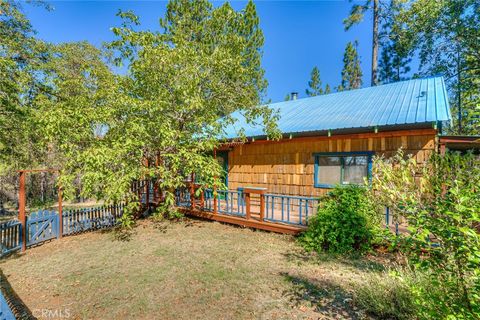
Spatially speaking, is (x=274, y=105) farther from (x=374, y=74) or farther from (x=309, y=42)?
(x=309, y=42)

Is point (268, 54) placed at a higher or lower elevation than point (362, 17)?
lower

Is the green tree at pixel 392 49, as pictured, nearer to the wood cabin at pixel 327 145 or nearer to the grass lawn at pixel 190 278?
the wood cabin at pixel 327 145

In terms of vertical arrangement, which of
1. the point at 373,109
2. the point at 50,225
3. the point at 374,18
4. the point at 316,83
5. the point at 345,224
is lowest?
the point at 50,225

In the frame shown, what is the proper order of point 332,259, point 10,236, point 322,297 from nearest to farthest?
1. point 322,297
2. point 332,259
3. point 10,236

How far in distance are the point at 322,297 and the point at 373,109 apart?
6.42 meters

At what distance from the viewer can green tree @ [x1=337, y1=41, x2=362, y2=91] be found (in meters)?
26.5

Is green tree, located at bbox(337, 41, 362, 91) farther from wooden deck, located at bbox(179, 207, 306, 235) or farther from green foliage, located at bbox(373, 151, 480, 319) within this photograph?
green foliage, located at bbox(373, 151, 480, 319)

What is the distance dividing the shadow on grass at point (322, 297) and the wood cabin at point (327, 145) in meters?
2.29

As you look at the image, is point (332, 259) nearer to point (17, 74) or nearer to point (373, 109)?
point (373, 109)

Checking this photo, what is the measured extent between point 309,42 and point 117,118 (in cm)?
2167

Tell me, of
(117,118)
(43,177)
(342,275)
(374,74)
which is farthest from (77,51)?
(374,74)

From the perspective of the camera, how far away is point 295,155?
8.59 metres

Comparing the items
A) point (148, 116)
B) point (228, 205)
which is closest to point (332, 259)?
point (228, 205)

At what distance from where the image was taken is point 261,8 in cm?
1750
